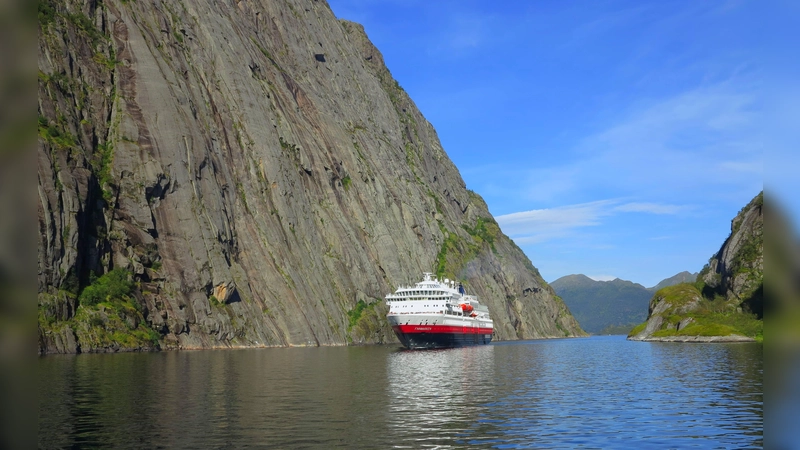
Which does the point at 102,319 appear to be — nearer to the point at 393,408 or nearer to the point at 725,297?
the point at 393,408

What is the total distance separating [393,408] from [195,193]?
94.7 metres

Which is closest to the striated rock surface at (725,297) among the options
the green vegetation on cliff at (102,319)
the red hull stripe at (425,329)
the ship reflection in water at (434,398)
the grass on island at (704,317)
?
the grass on island at (704,317)

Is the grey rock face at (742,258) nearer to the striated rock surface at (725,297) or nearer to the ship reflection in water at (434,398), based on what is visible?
the striated rock surface at (725,297)

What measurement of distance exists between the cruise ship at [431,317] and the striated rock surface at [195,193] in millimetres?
17957

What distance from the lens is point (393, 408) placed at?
3756cm

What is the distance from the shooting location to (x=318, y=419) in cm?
3259

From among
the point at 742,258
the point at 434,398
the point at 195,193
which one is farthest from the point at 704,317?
the point at 434,398

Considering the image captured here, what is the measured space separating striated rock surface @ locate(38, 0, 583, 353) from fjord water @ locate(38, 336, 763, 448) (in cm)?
4193

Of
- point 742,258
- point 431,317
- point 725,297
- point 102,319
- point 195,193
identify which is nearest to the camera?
point 102,319

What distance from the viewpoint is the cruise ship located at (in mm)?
123438

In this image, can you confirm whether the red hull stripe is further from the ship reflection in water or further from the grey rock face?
the grey rock face

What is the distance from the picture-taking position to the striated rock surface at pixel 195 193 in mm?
98000

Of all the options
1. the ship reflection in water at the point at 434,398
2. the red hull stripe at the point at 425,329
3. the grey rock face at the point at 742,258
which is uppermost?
the grey rock face at the point at 742,258
